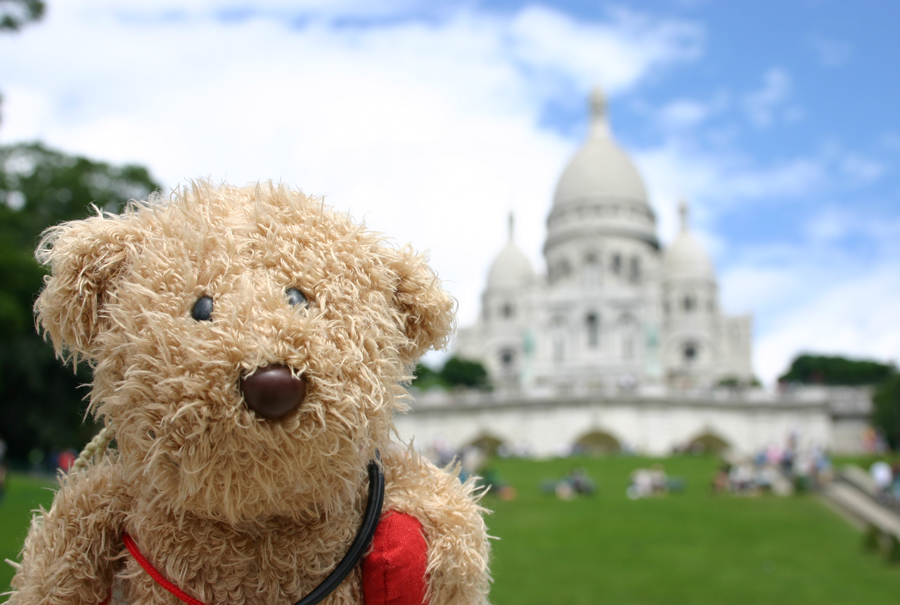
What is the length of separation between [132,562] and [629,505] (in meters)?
16.2

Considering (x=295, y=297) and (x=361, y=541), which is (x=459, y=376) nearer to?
(x=361, y=541)

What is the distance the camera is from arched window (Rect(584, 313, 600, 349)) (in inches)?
1918

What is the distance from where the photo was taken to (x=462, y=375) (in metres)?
47.6

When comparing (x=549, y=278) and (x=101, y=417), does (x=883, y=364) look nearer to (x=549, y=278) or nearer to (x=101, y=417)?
(x=549, y=278)

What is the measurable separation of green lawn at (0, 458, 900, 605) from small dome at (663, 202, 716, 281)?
125ft

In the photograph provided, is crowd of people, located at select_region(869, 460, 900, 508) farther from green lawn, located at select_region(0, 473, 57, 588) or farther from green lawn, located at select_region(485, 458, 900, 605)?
green lawn, located at select_region(0, 473, 57, 588)

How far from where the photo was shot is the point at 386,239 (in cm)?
218

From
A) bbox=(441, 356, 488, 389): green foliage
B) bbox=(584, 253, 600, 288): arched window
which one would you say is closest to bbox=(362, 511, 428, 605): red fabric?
bbox=(441, 356, 488, 389): green foliage

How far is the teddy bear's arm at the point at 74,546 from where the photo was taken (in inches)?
82.0

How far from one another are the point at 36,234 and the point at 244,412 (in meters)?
22.9

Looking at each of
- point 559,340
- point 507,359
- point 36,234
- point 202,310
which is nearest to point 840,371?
point 559,340

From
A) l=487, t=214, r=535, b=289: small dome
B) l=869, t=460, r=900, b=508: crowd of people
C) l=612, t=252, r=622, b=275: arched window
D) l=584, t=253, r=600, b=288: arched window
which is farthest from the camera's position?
l=487, t=214, r=535, b=289: small dome

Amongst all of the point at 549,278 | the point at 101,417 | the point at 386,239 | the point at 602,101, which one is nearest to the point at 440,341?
the point at 386,239

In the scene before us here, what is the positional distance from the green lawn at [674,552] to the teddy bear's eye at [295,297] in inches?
276
